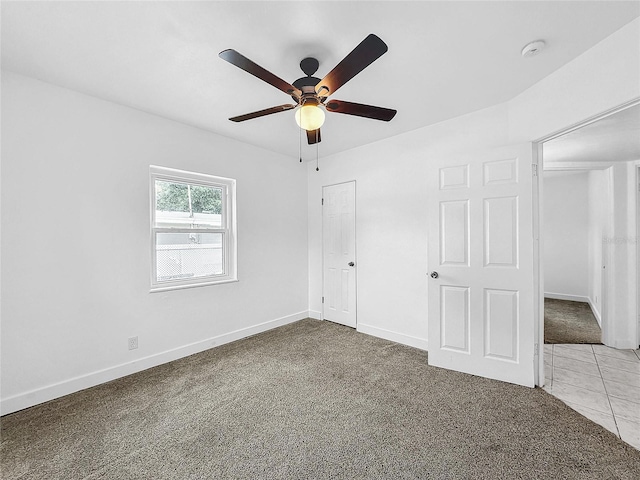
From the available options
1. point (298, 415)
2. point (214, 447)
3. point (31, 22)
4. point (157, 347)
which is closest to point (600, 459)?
point (298, 415)

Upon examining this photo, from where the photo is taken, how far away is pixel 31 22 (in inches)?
64.6

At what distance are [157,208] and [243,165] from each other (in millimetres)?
1194

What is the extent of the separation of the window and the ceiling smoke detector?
3084 mm

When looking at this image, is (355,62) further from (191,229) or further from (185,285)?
(185,285)

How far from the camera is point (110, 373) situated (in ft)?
8.38

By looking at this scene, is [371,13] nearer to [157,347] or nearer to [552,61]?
[552,61]

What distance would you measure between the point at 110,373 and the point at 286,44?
3.14 m

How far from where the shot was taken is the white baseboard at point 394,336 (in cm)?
322

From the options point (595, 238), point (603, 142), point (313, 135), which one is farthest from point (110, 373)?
point (595, 238)

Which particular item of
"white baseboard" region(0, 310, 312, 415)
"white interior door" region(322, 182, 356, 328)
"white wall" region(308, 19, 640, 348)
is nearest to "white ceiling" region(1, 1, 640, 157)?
"white wall" region(308, 19, 640, 348)

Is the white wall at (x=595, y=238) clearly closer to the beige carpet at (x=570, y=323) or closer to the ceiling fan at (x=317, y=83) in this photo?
Result: the beige carpet at (x=570, y=323)

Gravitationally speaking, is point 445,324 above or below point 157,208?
below

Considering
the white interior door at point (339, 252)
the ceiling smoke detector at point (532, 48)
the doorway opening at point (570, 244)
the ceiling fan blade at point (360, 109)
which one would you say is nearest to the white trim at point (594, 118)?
the ceiling smoke detector at point (532, 48)

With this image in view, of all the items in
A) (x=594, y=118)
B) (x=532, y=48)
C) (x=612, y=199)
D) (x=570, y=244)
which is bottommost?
(x=570, y=244)
